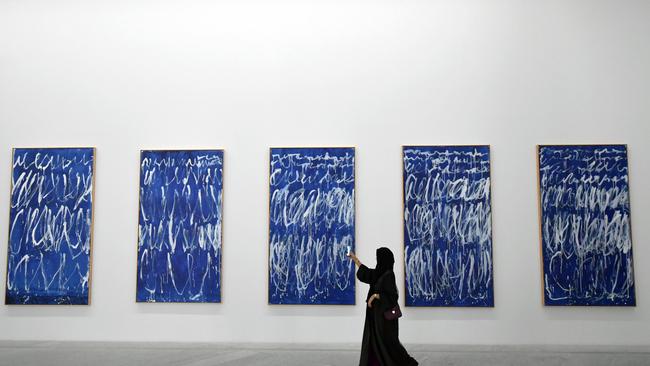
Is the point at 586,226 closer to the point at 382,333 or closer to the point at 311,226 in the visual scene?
the point at 382,333

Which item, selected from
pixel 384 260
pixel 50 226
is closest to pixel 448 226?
pixel 384 260

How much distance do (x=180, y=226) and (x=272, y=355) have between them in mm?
2698

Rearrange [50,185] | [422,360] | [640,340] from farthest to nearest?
[50,185] → [640,340] → [422,360]

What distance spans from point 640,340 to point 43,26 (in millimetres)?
11504

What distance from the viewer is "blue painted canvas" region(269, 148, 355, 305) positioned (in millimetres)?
9508

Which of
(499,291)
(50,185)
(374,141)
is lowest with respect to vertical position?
(499,291)

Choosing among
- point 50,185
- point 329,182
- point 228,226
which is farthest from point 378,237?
point 50,185

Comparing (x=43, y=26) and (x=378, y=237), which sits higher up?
(x=43, y=26)

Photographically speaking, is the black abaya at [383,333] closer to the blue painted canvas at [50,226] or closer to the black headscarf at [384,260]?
the black headscarf at [384,260]

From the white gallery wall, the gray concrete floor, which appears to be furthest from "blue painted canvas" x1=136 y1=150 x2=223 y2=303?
the gray concrete floor

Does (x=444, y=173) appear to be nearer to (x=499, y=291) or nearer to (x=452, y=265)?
(x=452, y=265)

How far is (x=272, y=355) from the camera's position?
870 cm

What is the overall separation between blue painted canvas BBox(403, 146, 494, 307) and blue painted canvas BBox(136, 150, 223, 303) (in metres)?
3.23

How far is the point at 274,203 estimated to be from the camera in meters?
9.69
